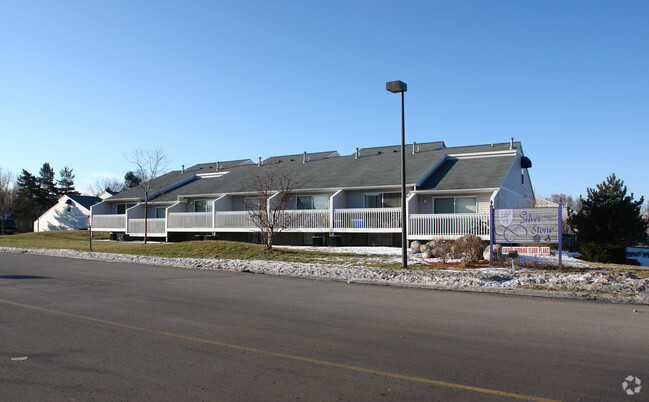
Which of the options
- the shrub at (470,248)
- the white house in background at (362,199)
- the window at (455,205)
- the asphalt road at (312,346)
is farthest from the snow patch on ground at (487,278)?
the white house in background at (362,199)

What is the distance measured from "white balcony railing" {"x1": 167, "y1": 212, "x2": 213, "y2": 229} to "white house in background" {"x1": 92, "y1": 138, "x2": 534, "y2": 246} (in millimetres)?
65

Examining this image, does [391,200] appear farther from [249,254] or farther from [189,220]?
[189,220]

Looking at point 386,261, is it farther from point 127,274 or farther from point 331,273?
point 127,274

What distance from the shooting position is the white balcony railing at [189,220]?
3081cm

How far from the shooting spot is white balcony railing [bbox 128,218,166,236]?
108ft

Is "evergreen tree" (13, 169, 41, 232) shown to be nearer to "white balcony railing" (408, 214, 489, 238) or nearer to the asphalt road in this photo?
"white balcony railing" (408, 214, 489, 238)

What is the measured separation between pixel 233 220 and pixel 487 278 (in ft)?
62.9

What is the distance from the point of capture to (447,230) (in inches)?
902

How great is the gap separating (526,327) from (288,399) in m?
4.88

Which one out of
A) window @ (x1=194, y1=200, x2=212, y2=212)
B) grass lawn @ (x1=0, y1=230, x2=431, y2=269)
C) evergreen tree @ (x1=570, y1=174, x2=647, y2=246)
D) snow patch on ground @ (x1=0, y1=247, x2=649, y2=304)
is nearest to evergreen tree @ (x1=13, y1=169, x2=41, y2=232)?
window @ (x1=194, y1=200, x2=212, y2=212)

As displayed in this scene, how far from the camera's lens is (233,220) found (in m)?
29.6

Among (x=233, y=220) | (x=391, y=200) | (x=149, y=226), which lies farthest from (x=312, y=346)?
(x=149, y=226)

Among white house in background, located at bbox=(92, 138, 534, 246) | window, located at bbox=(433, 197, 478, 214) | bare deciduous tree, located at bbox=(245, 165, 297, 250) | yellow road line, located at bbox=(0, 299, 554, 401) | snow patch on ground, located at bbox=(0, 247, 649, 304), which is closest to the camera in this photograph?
yellow road line, located at bbox=(0, 299, 554, 401)

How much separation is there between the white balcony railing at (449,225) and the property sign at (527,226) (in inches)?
199
